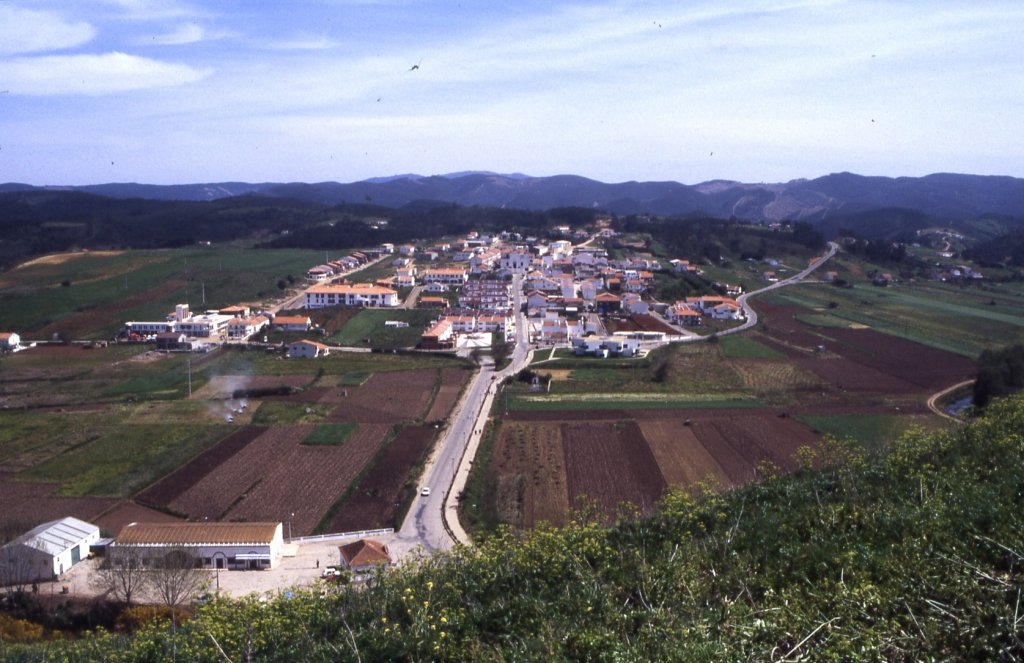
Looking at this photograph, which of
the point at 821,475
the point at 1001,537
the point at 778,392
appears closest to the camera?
the point at 1001,537

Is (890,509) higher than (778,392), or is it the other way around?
(890,509)

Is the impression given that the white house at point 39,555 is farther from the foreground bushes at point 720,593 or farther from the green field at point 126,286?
the green field at point 126,286

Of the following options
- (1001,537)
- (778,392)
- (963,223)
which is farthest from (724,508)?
(963,223)

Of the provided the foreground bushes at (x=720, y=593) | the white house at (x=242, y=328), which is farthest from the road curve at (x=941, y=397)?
the white house at (x=242, y=328)

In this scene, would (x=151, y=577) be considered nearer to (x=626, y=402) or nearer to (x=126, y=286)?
(x=626, y=402)

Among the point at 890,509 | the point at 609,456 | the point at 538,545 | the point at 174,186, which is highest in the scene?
the point at 174,186

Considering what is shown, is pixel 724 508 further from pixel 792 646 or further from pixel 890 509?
pixel 792 646

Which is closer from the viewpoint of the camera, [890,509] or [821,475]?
[890,509]

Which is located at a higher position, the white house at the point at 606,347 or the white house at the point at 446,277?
the white house at the point at 446,277
